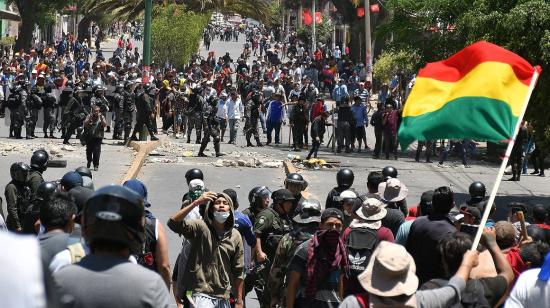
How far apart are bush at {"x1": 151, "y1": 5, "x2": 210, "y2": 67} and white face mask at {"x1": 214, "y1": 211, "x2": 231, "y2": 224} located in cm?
3920

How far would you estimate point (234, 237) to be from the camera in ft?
28.2

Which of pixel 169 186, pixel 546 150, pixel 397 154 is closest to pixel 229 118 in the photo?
pixel 397 154

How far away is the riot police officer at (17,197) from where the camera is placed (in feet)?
33.9

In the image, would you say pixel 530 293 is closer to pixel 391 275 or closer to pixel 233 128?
pixel 391 275

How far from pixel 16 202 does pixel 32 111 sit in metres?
19.4

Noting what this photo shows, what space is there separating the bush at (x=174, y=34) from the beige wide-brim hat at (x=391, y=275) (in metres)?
42.5

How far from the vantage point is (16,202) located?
34.4 feet

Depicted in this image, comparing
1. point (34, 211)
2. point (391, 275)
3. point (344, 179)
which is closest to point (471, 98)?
point (344, 179)

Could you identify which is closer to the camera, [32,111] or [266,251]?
[266,251]

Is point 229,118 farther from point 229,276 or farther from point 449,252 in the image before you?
point 449,252

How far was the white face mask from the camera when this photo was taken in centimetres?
837

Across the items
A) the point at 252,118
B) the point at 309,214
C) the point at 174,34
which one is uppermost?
the point at 174,34

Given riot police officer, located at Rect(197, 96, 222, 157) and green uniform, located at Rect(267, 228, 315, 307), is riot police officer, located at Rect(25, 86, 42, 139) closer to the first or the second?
riot police officer, located at Rect(197, 96, 222, 157)

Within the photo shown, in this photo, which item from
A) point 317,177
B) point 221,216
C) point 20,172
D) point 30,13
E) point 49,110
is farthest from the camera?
point 30,13
